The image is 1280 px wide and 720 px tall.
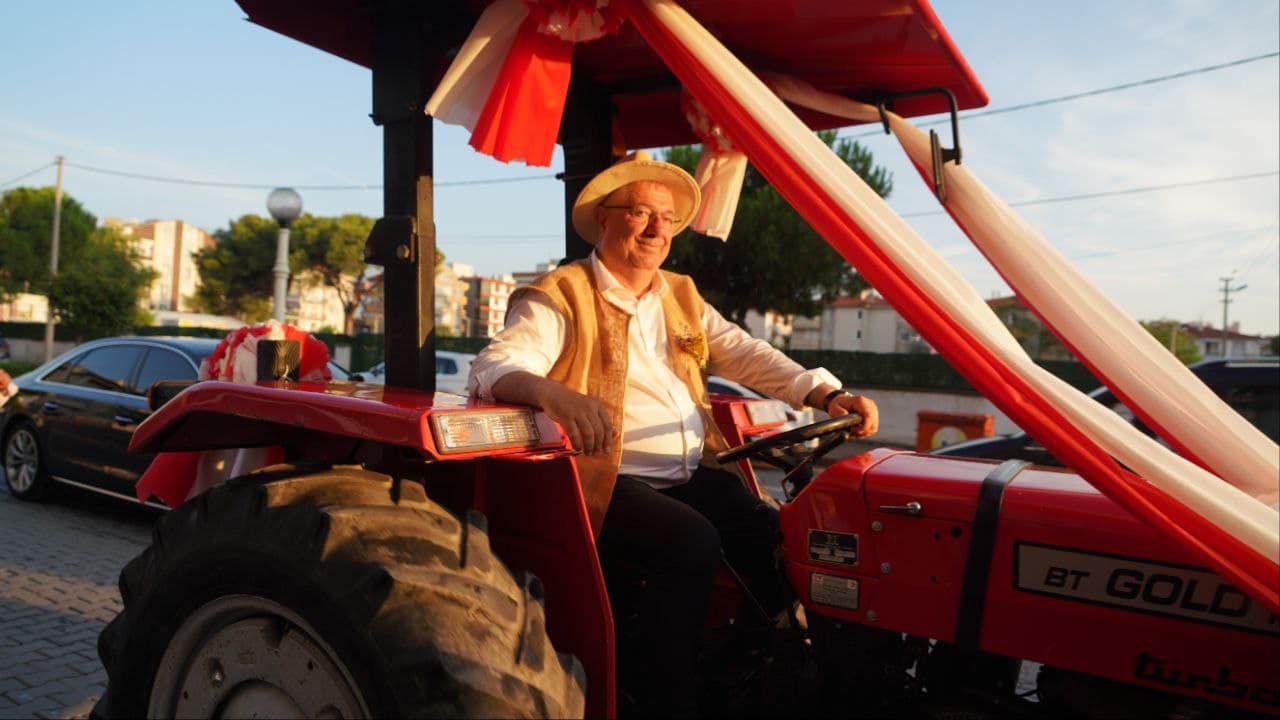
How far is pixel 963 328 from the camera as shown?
174 cm

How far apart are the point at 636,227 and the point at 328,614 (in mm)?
1519

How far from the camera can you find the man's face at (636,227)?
114 inches

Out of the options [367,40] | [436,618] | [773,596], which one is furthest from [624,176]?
[436,618]

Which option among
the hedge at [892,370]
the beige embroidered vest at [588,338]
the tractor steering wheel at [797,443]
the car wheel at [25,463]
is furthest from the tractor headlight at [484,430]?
the hedge at [892,370]

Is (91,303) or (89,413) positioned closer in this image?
(89,413)

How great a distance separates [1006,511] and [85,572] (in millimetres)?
5362

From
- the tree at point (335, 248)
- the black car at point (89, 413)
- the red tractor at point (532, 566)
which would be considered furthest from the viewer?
the tree at point (335, 248)

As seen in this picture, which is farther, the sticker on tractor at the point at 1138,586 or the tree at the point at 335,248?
the tree at the point at 335,248

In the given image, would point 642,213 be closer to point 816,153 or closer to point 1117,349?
point 816,153

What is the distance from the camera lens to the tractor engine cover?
196 centimetres

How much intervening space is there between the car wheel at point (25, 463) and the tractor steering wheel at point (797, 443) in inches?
289

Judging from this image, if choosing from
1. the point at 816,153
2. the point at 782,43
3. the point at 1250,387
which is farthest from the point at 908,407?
the point at 816,153

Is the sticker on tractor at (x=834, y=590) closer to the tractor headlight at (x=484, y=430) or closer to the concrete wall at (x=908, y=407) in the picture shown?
the tractor headlight at (x=484, y=430)

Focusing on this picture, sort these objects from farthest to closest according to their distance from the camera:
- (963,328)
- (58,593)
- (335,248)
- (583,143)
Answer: (335,248) < (58,593) < (583,143) < (963,328)
